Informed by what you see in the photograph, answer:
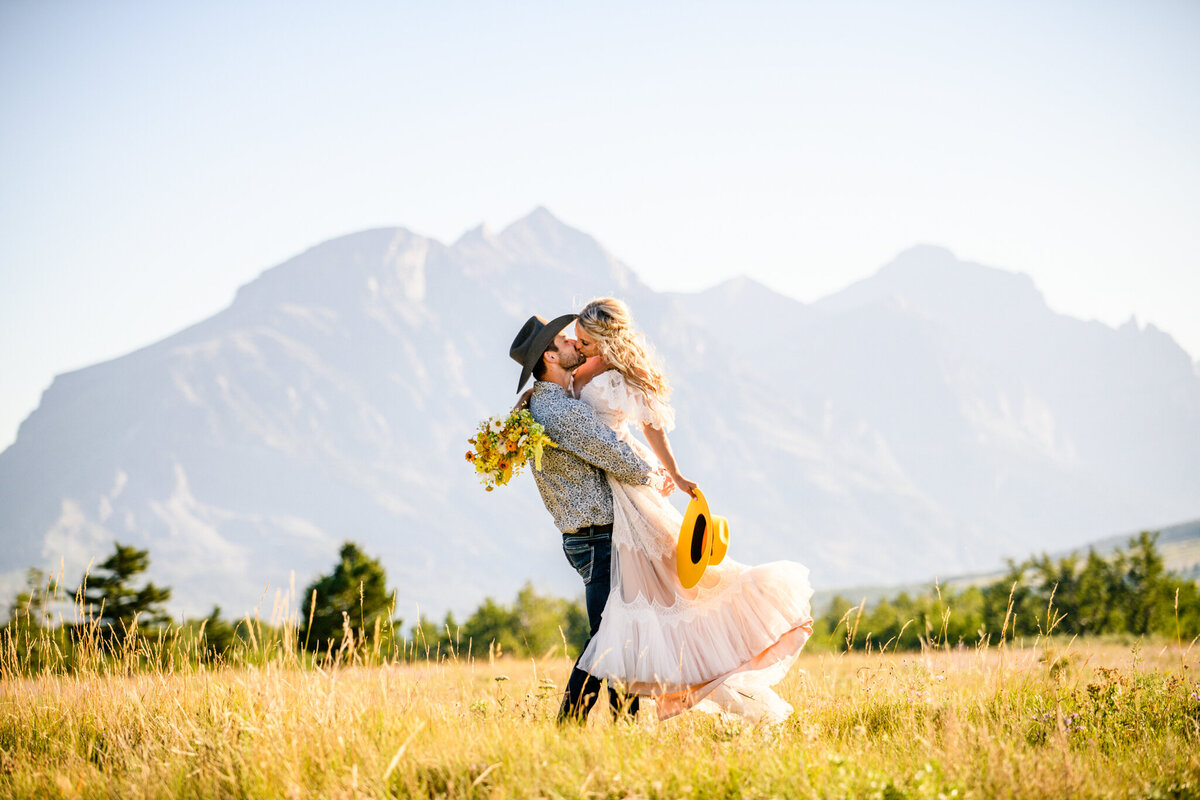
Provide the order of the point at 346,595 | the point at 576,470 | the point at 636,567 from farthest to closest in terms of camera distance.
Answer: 1. the point at 346,595
2. the point at 576,470
3. the point at 636,567

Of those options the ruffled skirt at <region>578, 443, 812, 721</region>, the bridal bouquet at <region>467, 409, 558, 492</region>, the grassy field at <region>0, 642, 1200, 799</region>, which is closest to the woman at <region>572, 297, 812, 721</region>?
the ruffled skirt at <region>578, 443, 812, 721</region>

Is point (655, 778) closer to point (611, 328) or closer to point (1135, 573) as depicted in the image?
point (611, 328)

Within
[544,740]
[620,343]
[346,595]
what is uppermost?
[620,343]

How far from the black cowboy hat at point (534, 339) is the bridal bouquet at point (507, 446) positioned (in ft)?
1.09

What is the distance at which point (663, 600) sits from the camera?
5.30 m

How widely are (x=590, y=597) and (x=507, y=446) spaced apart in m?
1.08

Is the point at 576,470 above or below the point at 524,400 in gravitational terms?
below

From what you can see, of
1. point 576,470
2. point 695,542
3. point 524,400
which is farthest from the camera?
point 524,400

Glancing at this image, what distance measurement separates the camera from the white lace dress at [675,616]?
5039mm

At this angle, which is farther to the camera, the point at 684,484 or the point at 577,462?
the point at 577,462

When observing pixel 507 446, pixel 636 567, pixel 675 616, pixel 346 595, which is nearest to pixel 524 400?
pixel 507 446

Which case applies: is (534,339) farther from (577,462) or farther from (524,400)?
(577,462)

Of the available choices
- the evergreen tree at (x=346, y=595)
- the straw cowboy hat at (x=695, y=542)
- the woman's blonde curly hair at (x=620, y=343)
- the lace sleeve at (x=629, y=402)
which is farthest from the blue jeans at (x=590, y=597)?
the evergreen tree at (x=346, y=595)

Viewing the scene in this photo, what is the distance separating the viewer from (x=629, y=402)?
5305 mm
